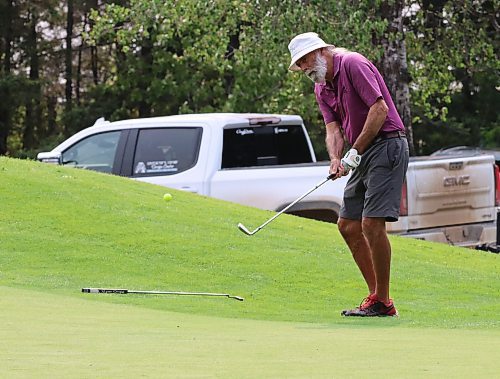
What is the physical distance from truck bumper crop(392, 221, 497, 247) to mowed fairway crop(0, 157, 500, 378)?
409 mm

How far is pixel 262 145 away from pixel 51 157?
2.68 m

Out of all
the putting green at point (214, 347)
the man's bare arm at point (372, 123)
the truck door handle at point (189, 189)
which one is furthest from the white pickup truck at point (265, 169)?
the putting green at point (214, 347)

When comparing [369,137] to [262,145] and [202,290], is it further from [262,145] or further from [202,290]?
[262,145]

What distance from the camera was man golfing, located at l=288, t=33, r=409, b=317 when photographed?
28.7 ft

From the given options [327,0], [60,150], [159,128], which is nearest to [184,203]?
[159,128]

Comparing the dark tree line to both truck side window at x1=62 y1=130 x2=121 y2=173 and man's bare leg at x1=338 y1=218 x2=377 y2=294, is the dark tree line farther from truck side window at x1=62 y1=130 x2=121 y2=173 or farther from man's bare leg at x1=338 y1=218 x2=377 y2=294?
man's bare leg at x1=338 y1=218 x2=377 y2=294

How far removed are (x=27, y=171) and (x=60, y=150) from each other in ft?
3.10

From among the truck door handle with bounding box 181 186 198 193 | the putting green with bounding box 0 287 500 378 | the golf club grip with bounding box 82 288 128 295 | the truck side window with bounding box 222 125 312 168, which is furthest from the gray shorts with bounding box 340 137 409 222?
the truck door handle with bounding box 181 186 198 193

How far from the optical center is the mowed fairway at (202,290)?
5.29 metres

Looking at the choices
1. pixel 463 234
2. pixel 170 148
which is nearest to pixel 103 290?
pixel 170 148

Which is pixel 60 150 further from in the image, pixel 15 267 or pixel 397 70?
pixel 397 70

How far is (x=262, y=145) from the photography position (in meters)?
15.8

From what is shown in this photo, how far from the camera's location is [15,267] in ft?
37.0

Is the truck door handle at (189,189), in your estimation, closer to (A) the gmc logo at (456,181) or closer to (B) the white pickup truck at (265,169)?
(B) the white pickup truck at (265,169)
